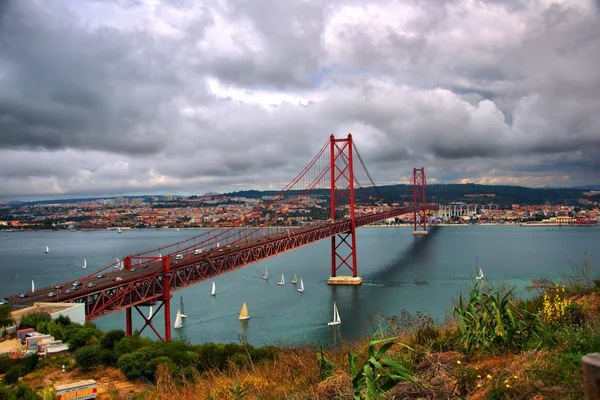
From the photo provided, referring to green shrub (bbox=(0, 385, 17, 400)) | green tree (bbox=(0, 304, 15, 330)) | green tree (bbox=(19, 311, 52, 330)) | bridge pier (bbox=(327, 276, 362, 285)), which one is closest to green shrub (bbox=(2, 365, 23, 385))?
green shrub (bbox=(0, 385, 17, 400))

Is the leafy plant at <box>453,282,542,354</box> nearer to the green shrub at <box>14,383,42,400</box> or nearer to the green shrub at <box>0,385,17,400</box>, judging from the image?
the green shrub at <box>14,383,42,400</box>

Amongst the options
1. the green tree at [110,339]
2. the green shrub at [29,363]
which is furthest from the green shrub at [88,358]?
the green shrub at [29,363]

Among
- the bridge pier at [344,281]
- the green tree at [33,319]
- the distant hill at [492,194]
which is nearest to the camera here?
the green tree at [33,319]

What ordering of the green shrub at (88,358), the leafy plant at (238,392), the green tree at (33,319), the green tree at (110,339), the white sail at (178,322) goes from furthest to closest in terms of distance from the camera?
1. the white sail at (178,322)
2. the green tree at (33,319)
3. the green tree at (110,339)
4. the green shrub at (88,358)
5. the leafy plant at (238,392)

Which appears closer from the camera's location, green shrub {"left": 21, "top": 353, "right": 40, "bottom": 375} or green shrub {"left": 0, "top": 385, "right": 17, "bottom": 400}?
green shrub {"left": 0, "top": 385, "right": 17, "bottom": 400}

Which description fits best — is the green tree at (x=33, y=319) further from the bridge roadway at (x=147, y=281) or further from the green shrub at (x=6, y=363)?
the green shrub at (x=6, y=363)

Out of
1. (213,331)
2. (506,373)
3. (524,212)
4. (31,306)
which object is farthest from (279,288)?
(524,212)
